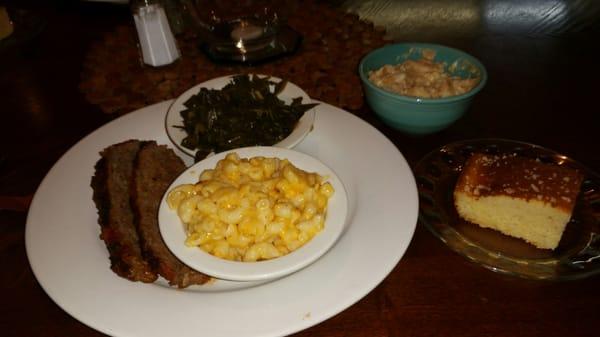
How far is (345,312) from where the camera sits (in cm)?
162

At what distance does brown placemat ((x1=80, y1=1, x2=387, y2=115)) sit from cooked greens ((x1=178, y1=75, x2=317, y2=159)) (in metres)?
0.39

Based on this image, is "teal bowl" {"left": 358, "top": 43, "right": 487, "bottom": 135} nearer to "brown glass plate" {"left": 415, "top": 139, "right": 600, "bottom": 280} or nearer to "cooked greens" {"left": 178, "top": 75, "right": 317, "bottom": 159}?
"brown glass plate" {"left": 415, "top": 139, "right": 600, "bottom": 280}

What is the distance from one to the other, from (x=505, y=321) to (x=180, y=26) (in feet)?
9.35

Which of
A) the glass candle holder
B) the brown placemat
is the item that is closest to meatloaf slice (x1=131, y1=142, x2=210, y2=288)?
the brown placemat

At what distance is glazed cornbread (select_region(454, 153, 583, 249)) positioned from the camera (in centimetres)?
178

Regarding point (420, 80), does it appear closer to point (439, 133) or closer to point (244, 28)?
point (439, 133)

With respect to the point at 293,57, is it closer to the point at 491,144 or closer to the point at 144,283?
the point at 491,144

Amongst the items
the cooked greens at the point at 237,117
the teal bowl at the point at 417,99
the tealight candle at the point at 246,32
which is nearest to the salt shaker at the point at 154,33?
the tealight candle at the point at 246,32

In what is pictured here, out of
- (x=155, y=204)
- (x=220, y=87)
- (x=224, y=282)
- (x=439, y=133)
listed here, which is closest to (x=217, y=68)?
(x=220, y=87)

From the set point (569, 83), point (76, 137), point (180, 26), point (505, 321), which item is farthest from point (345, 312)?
point (180, 26)

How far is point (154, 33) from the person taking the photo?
9.44 feet

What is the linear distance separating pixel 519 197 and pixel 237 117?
1345 mm

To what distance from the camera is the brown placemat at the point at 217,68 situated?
8.82 feet

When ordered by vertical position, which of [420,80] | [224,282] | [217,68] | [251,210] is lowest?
[224,282]
